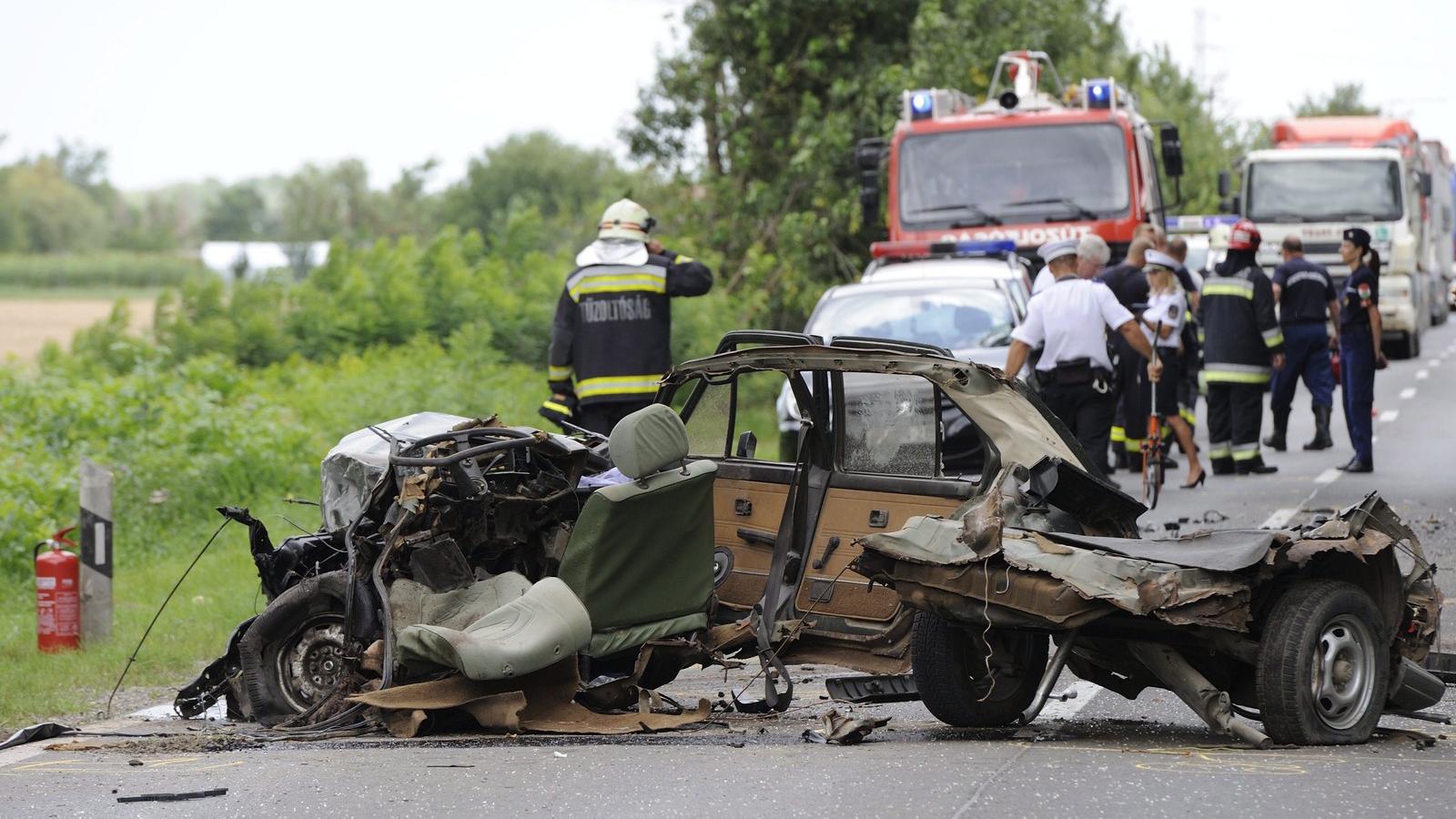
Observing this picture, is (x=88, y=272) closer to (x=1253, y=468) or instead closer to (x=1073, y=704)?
(x=1253, y=468)

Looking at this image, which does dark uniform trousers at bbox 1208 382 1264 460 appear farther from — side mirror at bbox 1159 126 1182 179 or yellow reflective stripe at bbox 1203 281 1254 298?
side mirror at bbox 1159 126 1182 179

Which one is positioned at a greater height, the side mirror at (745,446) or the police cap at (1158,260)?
the police cap at (1158,260)

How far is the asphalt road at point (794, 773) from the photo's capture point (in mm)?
5219

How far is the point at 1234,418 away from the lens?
1444 cm

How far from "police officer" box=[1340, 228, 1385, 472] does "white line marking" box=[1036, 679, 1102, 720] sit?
730cm

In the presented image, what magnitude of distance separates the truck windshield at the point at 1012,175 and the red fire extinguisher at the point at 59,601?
10068mm

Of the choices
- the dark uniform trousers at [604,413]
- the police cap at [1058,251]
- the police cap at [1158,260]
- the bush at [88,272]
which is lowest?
the bush at [88,272]

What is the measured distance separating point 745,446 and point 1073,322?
4509mm

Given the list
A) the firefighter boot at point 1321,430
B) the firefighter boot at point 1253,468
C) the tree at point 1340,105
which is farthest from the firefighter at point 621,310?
the tree at point 1340,105

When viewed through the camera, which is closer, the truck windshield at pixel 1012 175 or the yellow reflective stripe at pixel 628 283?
the yellow reflective stripe at pixel 628 283

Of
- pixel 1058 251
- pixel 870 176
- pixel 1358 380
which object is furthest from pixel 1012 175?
pixel 1058 251

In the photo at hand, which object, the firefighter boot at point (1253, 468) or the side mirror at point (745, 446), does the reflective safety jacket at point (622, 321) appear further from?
the firefighter boot at point (1253, 468)

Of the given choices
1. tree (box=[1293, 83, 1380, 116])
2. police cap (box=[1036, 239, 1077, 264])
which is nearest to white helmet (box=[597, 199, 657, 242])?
police cap (box=[1036, 239, 1077, 264])

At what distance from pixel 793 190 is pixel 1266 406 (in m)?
6.66
